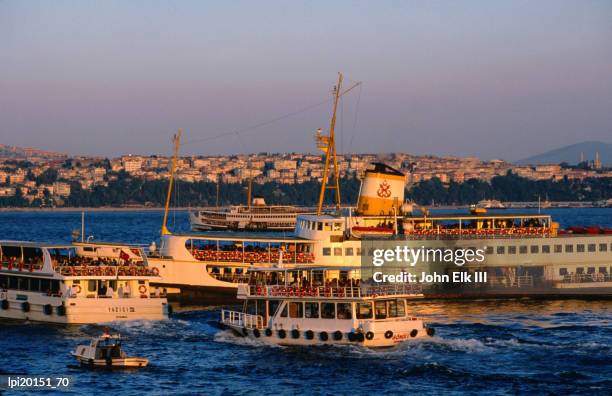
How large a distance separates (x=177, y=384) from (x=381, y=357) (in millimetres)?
8076

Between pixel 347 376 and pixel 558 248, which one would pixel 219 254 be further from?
pixel 347 376

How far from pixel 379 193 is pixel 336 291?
23.6 metres

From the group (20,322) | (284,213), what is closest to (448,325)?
(20,322)

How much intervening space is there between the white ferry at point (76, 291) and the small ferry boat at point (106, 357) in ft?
31.8

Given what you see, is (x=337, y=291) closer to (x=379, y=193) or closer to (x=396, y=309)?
(x=396, y=309)

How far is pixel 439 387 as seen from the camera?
4034cm

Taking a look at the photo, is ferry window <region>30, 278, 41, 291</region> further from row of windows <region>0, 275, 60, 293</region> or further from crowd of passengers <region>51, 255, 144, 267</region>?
crowd of passengers <region>51, 255, 144, 267</region>

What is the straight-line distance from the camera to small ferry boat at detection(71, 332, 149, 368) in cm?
4344

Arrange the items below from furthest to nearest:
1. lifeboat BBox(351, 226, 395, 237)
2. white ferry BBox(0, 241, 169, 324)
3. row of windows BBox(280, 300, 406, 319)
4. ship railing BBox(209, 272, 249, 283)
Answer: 1. lifeboat BBox(351, 226, 395, 237)
2. ship railing BBox(209, 272, 249, 283)
3. white ferry BBox(0, 241, 169, 324)
4. row of windows BBox(280, 300, 406, 319)

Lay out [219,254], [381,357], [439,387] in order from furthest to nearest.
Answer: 1. [219,254]
2. [381,357]
3. [439,387]

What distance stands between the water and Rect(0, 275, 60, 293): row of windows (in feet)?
6.43

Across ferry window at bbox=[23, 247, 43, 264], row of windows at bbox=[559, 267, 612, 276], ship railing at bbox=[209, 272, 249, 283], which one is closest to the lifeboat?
ship railing at bbox=[209, 272, 249, 283]

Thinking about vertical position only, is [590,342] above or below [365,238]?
below

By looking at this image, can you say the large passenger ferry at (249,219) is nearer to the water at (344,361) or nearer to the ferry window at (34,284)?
the ferry window at (34,284)
